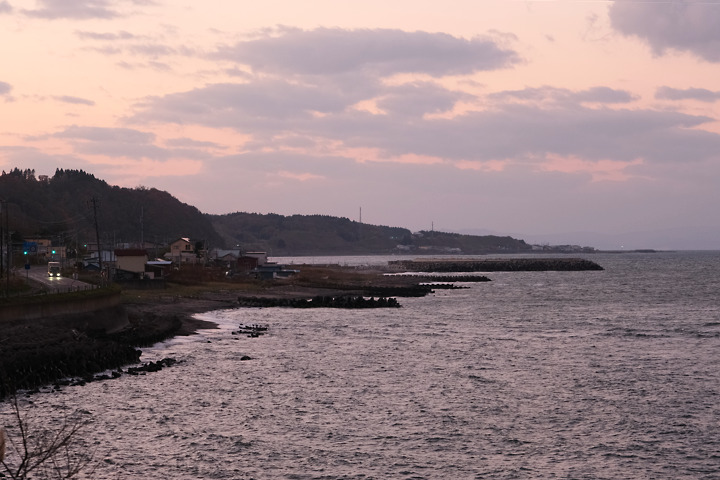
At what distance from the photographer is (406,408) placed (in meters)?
33.7

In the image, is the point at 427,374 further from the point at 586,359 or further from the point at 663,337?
the point at 663,337

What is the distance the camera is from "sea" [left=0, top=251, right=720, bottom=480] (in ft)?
83.5

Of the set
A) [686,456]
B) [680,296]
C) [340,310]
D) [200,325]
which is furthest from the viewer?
[680,296]

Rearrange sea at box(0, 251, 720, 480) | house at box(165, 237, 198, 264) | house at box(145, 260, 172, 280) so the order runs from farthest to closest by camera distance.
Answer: house at box(165, 237, 198, 264), house at box(145, 260, 172, 280), sea at box(0, 251, 720, 480)

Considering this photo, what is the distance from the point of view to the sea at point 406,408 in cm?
2544

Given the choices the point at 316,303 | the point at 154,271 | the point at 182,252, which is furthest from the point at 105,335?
the point at 182,252

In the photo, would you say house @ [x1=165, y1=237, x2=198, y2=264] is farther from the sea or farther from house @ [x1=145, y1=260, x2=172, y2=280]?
the sea

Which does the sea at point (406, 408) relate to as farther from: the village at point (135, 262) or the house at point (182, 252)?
the house at point (182, 252)

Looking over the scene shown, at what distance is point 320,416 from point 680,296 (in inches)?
3753

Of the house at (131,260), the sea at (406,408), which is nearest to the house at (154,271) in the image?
the house at (131,260)

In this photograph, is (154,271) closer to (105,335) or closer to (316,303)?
(316,303)

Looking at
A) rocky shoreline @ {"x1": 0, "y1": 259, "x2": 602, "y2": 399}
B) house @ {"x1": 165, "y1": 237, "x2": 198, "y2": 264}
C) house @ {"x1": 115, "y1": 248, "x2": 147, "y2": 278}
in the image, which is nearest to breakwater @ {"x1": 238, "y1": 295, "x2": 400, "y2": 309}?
rocky shoreline @ {"x1": 0, "y1": 259, "x2": 602, "y2": 399}

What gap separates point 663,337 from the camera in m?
61.0

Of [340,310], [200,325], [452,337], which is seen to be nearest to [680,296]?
[340,310]
